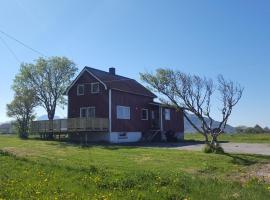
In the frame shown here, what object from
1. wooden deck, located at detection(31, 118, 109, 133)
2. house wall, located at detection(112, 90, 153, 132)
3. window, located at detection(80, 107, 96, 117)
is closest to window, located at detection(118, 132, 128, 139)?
house wall, located at detection(112, 90, 153, 132)

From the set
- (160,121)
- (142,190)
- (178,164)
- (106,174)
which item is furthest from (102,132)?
(142,190)

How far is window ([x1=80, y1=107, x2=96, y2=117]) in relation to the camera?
139ft

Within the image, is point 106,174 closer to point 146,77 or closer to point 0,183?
point 0,183

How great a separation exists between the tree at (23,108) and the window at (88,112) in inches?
478

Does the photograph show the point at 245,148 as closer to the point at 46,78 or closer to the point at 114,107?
the point at 114,107

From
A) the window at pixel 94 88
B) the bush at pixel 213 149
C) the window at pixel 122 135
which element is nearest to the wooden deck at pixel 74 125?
the window at pixel 122 135

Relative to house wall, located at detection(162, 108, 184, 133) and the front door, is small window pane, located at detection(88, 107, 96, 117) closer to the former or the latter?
the front door

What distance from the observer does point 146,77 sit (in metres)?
31.8

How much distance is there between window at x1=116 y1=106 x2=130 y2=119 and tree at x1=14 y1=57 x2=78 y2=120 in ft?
42.3

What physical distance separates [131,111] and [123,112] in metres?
1.46

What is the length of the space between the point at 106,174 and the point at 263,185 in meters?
5.21

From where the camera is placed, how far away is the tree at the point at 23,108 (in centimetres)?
5291

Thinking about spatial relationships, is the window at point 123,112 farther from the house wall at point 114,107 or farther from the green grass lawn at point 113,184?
the green grass lawn at point 113,184

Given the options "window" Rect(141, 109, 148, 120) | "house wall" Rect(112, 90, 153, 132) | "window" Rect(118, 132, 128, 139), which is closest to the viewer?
"house wall" Rect(112, 90, 153, 132)
